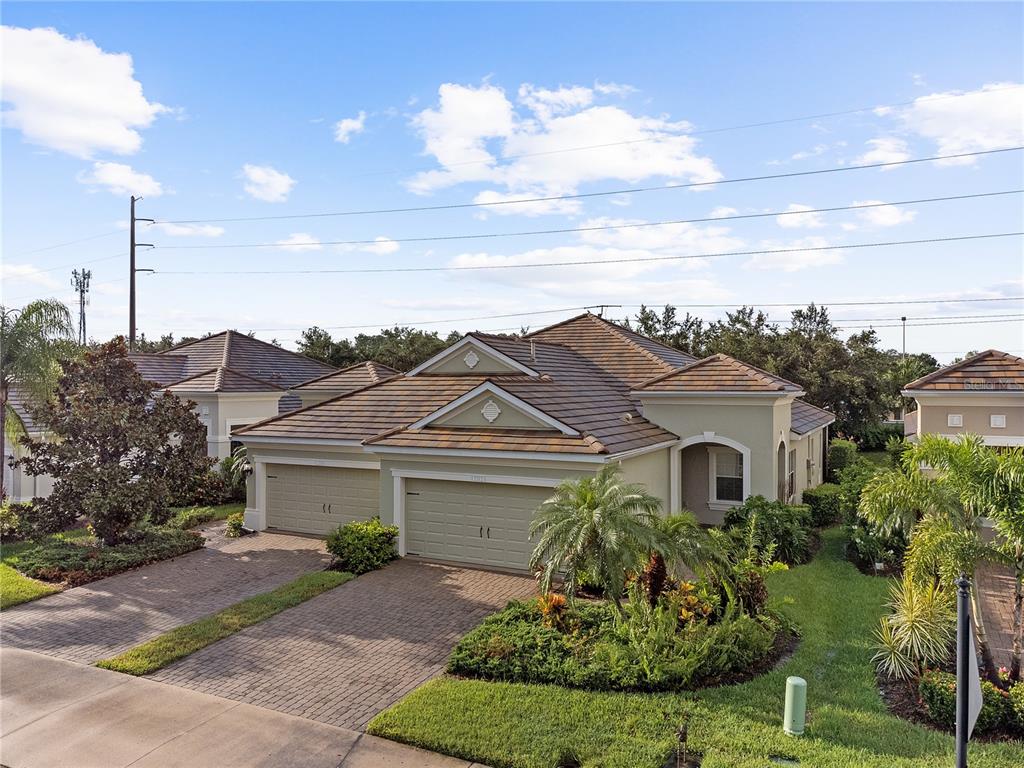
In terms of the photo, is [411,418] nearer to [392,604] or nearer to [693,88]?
[392,604]

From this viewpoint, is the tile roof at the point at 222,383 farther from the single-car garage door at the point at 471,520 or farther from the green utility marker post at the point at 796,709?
the green utility marker post at the point at 796,709

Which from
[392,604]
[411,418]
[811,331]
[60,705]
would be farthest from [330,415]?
[811,331]

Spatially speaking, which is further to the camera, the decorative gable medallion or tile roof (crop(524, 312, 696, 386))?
tile roof (crop(524, 312, 696, 386))

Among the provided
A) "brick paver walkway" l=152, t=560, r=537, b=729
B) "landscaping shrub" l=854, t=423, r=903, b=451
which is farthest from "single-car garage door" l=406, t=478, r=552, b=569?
"landscaping shrub" l=854, t=423, r=903, b=451

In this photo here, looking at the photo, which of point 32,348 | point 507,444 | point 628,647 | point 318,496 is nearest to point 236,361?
point 32,348

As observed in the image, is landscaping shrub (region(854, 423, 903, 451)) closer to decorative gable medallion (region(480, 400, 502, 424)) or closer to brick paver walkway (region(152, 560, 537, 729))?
decorative gable medallion (region(480, 400, 502, 424))

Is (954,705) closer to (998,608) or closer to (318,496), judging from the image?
(998,608)
